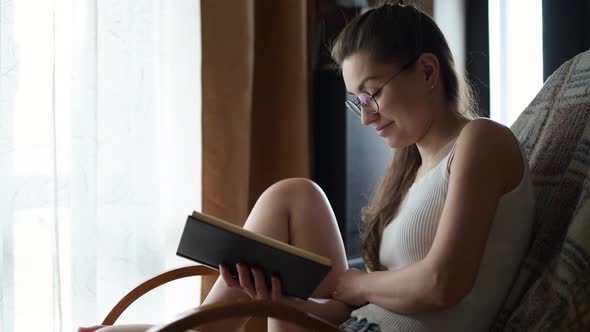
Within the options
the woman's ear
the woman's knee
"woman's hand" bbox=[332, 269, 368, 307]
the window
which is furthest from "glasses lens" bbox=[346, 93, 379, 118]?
the window

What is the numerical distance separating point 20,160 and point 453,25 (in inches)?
55.1

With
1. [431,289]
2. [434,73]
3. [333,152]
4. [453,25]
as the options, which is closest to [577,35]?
[453,25]

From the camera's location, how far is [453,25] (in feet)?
6.80

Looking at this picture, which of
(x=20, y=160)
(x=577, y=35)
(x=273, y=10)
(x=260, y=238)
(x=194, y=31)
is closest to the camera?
(x=260, y=238)

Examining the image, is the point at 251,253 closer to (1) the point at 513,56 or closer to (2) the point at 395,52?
(2) the point at 395,52

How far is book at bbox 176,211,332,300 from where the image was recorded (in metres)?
0.98

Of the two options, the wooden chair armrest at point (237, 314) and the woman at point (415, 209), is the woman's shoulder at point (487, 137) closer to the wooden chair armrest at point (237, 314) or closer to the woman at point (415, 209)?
the woman at point (415, 209)

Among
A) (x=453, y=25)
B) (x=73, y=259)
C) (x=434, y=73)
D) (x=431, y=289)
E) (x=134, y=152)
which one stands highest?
(x=453, y=25)

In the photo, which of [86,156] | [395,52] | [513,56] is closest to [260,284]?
[395,52]

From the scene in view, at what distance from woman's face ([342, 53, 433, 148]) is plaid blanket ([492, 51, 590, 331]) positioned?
25 cm

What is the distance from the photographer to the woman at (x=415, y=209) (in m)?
1.04

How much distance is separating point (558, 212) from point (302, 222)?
1.68 feet

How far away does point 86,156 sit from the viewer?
5.36 feet

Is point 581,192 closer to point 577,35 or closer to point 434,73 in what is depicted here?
point 434,73
